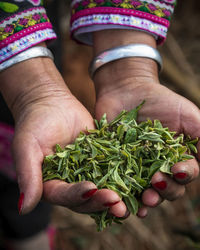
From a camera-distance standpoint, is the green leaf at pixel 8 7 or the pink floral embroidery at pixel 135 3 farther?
the pink floral embroidery at pixel 135 3

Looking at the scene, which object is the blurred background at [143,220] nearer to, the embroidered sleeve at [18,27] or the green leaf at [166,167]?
the embroidered sleeve at [18,27]

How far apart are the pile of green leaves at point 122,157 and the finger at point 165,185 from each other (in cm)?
3

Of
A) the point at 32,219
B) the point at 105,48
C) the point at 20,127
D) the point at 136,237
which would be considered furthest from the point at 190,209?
the point at 20,127

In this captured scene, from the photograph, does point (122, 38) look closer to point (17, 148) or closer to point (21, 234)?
point (17, 148)

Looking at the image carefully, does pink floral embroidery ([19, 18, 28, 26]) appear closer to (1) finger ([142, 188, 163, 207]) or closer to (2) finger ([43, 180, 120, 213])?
(2) finger ([43, 180, 120, 213])

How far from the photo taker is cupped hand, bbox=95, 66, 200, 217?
108 centimetres

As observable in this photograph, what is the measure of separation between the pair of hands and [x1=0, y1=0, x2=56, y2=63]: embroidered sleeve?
0.25 ft

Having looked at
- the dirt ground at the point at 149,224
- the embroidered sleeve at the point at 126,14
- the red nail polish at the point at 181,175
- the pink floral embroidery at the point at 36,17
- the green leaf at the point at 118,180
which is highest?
the pink floral embroidery at the point at 36,17

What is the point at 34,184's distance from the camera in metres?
1.06

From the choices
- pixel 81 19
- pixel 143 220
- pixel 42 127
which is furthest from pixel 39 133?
pixel 143 220

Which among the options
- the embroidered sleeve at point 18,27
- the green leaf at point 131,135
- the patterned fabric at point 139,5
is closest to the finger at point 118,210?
the green leaf at point 131,135

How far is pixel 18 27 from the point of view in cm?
126

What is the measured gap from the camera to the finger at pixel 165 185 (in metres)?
1.08

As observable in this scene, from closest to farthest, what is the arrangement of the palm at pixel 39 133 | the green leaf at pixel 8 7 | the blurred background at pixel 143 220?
the palm at pixel 39 133 < the green leaf at pixel 8 7 < the blurred background at pixel 143 220
